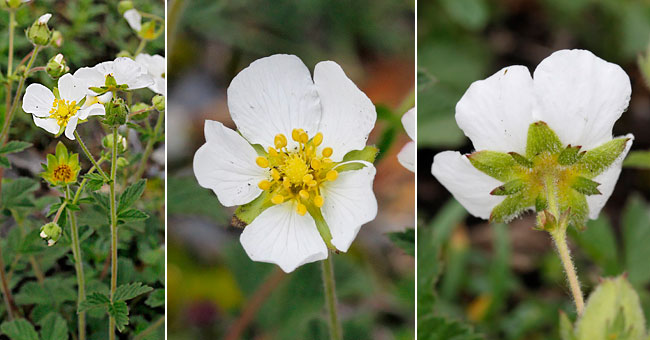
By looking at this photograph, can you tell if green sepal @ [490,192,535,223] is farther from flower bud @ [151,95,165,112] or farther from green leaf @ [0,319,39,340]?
green leaf @ [0,319,39,340]

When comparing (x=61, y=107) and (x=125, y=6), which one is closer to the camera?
(x=61, y=107)

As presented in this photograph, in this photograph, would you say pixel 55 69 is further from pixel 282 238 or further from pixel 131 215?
pixel 282 238

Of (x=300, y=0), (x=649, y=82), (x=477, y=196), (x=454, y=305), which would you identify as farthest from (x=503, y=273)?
(x=300, y=0)

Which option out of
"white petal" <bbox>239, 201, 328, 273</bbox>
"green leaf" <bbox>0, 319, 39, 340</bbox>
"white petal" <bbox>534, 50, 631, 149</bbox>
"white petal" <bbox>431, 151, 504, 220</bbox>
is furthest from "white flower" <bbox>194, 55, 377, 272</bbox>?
"green leaf" <bbox>0, 319, 39, 340</bbox>

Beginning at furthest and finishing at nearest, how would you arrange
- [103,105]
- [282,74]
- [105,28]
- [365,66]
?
[365,66]
[105,28]
[282,74]
[103,105]

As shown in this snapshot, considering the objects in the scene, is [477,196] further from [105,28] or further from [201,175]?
[105,28]

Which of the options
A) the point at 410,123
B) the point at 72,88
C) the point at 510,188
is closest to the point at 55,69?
the point at 72,88

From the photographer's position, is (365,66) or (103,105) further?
(365,66)
